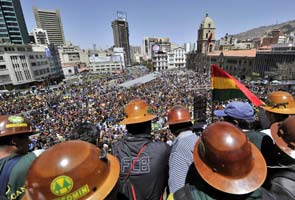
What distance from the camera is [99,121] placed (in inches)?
647

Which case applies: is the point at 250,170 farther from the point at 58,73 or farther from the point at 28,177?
the point at 58,73

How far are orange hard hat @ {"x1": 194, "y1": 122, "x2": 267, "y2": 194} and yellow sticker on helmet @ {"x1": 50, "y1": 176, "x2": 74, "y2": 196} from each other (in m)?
1.07

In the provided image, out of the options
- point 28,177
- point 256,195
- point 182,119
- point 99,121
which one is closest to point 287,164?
point 256,195

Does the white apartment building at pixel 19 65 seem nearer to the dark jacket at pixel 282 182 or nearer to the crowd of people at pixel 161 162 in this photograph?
the crowd of people at pixel 161 162

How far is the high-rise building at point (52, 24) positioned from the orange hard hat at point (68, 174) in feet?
487

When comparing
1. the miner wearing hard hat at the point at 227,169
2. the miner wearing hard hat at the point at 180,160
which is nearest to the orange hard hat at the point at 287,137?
the miner wearing hard hat at the point at 227,169

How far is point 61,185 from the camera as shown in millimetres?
1146

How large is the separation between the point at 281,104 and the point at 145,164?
2.90 metres

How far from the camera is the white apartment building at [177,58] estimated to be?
8738 cm

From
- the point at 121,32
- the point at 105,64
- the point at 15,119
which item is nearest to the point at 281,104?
the point at 15,119

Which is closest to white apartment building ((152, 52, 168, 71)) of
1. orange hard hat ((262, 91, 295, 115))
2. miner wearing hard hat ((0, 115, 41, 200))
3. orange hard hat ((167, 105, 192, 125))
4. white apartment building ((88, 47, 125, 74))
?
white apartment building ((88, 47, 125, 74))

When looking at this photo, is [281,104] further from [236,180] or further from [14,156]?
[14,156]

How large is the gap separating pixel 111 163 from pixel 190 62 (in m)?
82.0

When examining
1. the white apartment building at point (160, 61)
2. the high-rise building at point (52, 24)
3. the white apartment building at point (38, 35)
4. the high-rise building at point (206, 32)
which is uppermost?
the high-rise building at point (52, 24)
